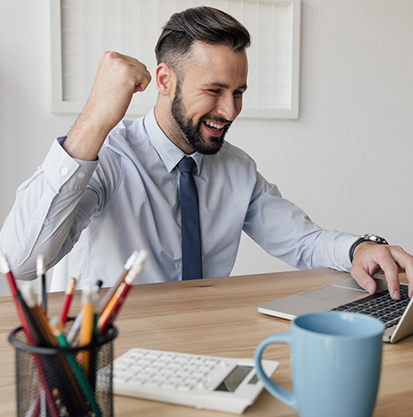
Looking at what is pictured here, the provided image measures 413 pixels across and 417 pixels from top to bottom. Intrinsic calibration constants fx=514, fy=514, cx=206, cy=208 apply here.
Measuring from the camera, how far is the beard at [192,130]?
57.1 inches

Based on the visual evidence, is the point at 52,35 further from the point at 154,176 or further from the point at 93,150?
the point at 93,150

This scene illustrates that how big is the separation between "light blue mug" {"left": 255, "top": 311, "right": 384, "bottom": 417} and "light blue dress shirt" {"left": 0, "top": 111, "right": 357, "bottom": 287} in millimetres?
741

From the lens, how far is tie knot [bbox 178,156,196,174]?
142 centimetres

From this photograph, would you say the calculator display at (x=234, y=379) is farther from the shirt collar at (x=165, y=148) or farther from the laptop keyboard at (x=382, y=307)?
the shirt collar at (x=165, y=148)

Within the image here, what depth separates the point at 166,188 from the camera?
1.41 m

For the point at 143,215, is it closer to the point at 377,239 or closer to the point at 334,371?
the point at 377,239

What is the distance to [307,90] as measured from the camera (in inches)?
117

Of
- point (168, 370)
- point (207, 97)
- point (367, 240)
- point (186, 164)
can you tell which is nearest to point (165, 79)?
point (207, 97)

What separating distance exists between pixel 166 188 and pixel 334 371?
39.9 inches

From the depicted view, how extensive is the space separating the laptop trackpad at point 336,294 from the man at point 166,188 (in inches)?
1.5

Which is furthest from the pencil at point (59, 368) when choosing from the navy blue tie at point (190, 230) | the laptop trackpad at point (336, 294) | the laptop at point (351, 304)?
the navy blue tie at point (190, 230)

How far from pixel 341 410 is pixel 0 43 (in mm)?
2354

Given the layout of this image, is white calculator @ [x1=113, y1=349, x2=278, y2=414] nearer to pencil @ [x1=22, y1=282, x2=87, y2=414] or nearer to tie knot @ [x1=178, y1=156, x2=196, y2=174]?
pencil @ [x1=22, y1=282, x2=87, y2=414]

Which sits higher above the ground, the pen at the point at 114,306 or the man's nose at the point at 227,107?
the man's nose at the point at 227,107
